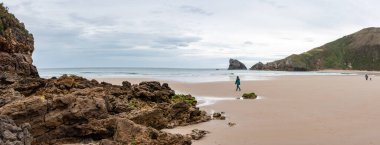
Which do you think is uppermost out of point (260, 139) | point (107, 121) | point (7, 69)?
point (7, 69)

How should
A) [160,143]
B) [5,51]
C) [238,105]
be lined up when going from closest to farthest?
1. [160,143]
2. [238,105]
3. [5,51]

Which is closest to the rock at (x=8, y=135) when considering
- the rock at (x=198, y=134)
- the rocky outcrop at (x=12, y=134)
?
the rocky outcrop at (x=12, y=134)

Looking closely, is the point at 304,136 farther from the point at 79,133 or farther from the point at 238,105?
the point at 238,105

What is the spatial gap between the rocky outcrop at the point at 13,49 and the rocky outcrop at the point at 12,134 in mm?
15117

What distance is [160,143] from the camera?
42.2 feet

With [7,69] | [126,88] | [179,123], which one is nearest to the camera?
[179,123]

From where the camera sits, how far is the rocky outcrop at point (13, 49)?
31.0 meters

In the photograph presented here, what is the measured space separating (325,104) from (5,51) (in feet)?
91.2

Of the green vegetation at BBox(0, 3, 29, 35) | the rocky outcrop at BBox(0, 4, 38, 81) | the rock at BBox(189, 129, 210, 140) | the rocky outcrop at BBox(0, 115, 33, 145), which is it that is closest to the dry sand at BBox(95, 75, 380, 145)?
the rock at BBox(189, 129, 210, 140)

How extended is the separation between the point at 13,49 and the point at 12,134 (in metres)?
28.3

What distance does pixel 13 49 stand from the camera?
35.8 m

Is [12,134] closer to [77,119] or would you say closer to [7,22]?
[77,119]

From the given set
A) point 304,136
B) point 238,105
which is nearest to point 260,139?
point 304,136

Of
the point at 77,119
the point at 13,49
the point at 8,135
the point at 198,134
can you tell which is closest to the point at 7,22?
the point at 13,49
